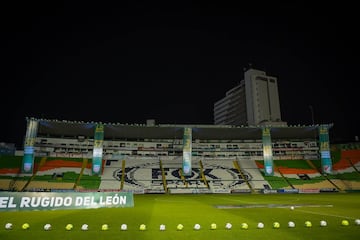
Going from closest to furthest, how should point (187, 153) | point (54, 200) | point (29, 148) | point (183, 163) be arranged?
1. point (54, 200)
2. point (29, 148)
3. point (183, 163)
4. point (187, 153)

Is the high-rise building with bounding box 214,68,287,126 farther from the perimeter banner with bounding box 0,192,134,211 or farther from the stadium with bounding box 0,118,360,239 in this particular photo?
the perimeter banner with bounding box 0,192,134,211

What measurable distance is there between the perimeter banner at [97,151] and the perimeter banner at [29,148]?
10.4 m

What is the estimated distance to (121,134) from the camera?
5703 cm

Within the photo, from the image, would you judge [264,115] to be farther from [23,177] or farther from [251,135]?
[23,177]

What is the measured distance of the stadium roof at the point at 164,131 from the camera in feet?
166

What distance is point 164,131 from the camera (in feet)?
179

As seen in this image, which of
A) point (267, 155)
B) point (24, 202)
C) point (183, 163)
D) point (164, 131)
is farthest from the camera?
point (164, 131)

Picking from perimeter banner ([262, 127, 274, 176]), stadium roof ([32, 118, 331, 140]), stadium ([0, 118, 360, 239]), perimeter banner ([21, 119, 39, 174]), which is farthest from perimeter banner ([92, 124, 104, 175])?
perimeter banner ([262, 127, 274, 176])

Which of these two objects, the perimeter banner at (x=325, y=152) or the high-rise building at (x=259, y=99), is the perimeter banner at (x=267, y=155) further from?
the high-rise building at (x=259, y=99)

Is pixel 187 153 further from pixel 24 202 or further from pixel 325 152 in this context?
pixel 24 202

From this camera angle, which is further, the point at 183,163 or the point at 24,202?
the point at 183,163

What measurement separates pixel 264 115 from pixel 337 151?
4644cm

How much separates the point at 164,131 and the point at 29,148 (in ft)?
81.8

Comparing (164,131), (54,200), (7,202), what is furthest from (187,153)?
(7,202)
